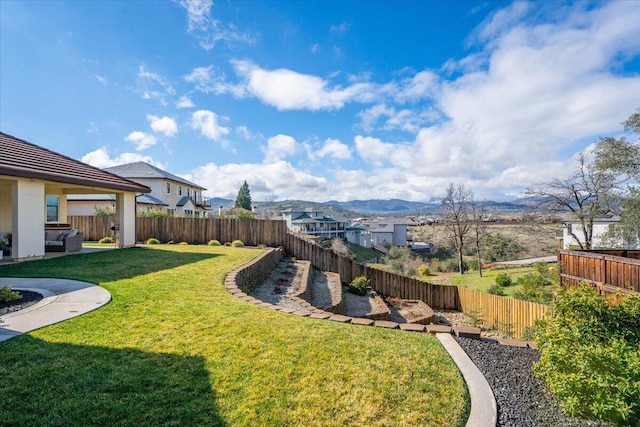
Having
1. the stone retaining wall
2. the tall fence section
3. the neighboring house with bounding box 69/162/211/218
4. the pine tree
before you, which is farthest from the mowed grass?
the pine tree

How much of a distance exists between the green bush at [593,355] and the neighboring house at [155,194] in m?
23.2

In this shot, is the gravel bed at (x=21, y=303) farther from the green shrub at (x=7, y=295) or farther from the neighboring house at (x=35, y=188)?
the neighboring house at (x=35, y=188)

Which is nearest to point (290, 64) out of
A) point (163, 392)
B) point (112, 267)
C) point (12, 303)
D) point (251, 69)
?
point (251, 69)

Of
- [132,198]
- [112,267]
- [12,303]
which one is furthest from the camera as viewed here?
[132,198]

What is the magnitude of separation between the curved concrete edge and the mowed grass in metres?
0.10

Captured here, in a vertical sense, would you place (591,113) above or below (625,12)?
below

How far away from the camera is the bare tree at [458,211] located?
27.0 meters

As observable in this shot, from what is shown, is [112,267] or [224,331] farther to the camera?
[112,267]

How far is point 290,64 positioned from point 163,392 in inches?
510

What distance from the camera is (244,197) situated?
190ft

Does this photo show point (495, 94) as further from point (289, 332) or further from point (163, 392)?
point (163, 392)

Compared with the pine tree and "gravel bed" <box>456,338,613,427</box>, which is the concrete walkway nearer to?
"gravel bed" <box>456,338,613,427</box>

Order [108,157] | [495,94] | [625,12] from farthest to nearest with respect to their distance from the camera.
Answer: [108,157]
[495,94]
[625,12]

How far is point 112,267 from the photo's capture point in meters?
7.75
